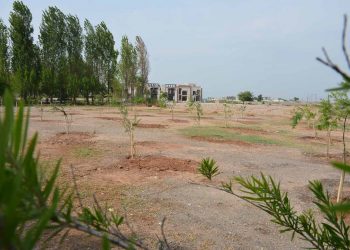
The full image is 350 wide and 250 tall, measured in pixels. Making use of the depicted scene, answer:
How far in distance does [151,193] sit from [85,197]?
1.30 metres

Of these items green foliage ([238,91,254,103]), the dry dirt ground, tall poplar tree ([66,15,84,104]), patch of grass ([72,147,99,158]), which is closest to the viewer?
the dry dirt ground

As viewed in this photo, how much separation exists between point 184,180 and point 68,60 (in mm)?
44376

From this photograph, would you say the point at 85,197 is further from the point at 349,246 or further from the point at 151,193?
the point at 349,246

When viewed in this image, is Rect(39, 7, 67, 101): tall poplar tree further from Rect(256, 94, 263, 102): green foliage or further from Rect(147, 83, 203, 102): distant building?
Rect(256, 94, 263, 102): green foliage

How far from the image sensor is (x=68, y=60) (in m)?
48.8

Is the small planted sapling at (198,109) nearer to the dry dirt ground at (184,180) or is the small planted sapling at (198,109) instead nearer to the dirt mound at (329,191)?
the dry dirt ground at (184,180)

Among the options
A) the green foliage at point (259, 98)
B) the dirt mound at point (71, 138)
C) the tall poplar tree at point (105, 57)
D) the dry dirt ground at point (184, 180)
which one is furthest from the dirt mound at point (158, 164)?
the green foliage at point (259, 98)

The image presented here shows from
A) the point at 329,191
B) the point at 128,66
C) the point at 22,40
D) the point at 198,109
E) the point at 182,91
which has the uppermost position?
the point at 22,40

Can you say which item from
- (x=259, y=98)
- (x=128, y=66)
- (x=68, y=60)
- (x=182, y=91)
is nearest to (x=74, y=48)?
(x=68, y=60)

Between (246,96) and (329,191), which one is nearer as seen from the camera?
(329,191)

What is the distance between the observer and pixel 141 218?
580 centimetres

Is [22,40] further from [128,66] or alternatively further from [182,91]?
[182,91]

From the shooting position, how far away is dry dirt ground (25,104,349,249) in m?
5.27

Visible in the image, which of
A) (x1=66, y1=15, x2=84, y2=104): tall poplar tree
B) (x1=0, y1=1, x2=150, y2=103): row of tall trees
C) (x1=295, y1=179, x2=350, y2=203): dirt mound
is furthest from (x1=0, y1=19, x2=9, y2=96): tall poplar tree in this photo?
(x1=295, y1=179, x2=350, y2=203): dirt mound
